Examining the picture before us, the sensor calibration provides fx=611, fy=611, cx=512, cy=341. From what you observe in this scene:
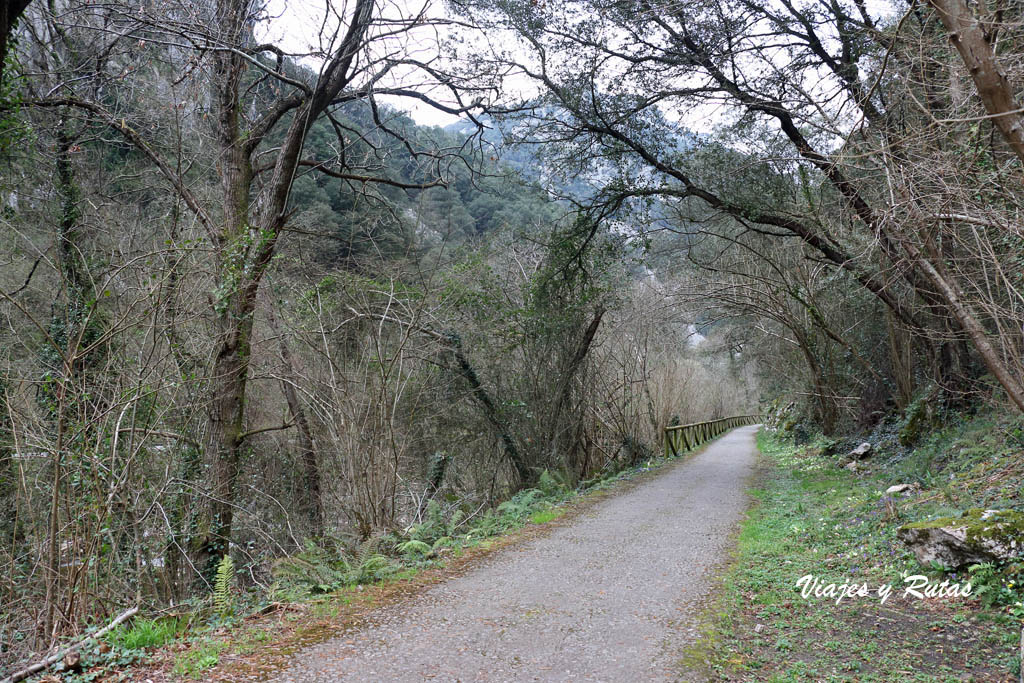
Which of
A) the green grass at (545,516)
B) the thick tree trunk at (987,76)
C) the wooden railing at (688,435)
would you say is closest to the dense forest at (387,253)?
the thick tree trunk at (987,76)

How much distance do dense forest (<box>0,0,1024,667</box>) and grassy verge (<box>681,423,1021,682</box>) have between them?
1.77 metres

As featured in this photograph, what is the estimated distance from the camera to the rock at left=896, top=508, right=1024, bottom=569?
4125 millimetres

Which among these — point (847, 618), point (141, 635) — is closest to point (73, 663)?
point (141, 635)

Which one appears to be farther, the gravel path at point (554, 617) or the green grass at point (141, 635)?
the green grass at point (141, 635)

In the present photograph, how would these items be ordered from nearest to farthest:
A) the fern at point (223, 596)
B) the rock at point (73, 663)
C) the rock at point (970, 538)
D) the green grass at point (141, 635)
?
1. the rock at point (73, 663)
2. the green grass at point (141, 635)
3. the rock at point (970, 538)
4. the fern at point (223, 596)

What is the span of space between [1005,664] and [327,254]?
32.6 feet

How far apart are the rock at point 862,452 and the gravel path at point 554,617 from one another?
5909 millimetres

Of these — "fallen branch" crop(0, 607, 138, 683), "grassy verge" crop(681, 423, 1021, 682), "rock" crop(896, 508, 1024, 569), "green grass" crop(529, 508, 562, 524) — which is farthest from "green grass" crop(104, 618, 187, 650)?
"rock" crop(896, 508, 1024, 569)

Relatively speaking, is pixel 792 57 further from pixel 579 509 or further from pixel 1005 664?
pixel 1005 664

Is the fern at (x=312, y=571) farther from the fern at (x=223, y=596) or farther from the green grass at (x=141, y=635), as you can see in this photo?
the green grass at (x=141, y=635)

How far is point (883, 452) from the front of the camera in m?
11.1

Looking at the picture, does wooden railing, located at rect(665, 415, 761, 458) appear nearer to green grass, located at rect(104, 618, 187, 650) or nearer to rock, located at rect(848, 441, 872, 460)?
rock, located at rect(848, 441, 872, 460)

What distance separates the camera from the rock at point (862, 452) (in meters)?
11.5

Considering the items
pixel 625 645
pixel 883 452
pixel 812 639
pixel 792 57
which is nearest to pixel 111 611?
pixel 625 645
